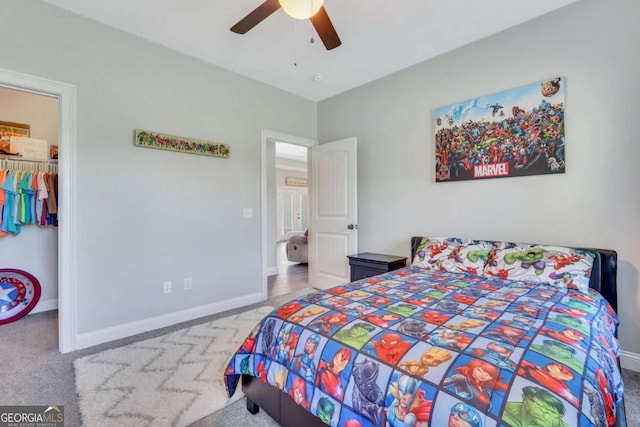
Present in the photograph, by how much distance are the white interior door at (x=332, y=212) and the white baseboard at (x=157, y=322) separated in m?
0.92

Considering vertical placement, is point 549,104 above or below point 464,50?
below

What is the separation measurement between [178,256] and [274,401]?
1933 mm

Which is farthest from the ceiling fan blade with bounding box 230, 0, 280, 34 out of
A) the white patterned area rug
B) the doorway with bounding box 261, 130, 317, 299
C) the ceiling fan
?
the white patterned area rug

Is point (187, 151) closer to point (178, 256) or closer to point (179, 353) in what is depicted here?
point (178, 256)

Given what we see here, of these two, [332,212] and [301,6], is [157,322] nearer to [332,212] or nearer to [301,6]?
[332,212]

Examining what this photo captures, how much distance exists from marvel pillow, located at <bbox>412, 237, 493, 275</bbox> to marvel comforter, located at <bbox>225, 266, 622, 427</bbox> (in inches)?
21.6

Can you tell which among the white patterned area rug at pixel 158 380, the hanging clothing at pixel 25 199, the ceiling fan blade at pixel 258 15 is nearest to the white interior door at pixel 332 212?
the white patterned area rug at pixel 158 380

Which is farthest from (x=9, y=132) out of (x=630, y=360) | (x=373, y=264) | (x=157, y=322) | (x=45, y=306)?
(x=630, y=360)

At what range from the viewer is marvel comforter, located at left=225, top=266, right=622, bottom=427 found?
34.4 inches

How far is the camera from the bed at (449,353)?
2.91ft

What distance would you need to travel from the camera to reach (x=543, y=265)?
2.08 meters

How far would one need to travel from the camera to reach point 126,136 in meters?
2.62

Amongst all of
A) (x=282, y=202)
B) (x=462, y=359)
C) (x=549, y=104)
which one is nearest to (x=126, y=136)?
(x=462, y=359)

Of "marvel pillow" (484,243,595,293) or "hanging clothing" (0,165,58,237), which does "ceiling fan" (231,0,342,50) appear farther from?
"hanging clothing" (0,165,58,237)
